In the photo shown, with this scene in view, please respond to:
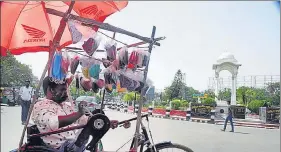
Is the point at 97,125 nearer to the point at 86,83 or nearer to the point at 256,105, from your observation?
the point at 86,83

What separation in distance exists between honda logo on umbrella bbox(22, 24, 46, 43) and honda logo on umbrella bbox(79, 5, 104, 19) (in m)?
0.51

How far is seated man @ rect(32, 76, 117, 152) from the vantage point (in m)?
2.67

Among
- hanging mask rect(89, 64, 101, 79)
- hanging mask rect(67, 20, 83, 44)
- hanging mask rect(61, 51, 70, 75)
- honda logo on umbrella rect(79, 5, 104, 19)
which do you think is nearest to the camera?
hanging mask rect(67, 20, 83, 44)

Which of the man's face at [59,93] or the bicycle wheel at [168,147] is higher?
the man's face at [59,93]

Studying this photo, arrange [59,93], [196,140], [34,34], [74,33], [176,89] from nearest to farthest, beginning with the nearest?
[74,33] → [59,93] → [34,34] → [196,140] → [176,89]

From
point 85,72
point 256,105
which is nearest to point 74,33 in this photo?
point 85,72

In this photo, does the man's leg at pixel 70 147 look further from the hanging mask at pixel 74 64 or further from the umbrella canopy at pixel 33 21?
the umbrella canopy at pixel 33 21

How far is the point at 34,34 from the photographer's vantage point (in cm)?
332

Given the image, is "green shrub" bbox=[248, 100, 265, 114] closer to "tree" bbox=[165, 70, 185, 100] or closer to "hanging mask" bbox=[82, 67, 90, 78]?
"tree" bbox=[165, 70, 185, 100]

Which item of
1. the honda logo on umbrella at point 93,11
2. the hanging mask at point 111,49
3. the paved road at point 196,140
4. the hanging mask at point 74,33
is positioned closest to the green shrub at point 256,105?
the paved road at point 196,140

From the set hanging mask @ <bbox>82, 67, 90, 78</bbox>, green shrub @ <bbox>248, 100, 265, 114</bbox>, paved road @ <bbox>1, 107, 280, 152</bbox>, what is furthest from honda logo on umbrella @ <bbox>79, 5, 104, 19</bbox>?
green shrub @ <bbox>248, 100, 265, 114</bbox>

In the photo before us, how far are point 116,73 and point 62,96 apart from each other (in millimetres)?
574

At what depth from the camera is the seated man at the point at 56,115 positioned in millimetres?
2672

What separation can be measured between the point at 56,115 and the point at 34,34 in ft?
3.48
